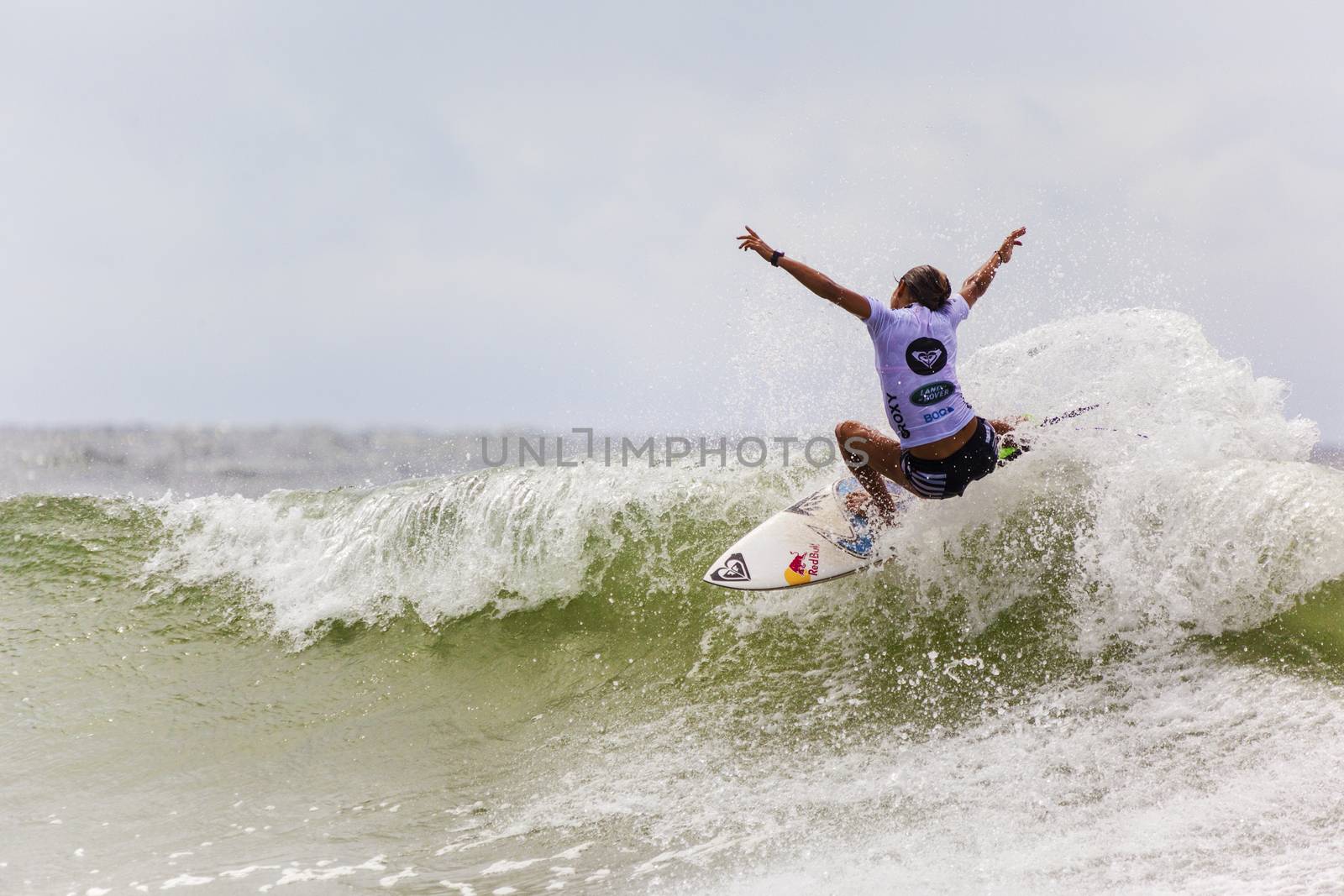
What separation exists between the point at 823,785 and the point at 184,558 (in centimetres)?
657

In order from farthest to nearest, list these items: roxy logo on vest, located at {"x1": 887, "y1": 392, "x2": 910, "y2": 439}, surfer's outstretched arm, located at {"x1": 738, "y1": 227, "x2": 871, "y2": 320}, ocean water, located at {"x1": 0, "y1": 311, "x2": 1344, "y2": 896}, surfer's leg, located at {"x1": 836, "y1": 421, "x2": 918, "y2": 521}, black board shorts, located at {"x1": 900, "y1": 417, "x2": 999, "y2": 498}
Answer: surfer's leg, located at {"x1": 836, "y1": 421, "x2": 918, "y2": 521}, black board shorts, located at {"x1": 900, "y1": 417, "x2": 999, "y2": 498}, roxy logo on vest, located at {"x1": 887, "y1": 392, "x2": 910, "y2": 439}, surfer's outstretched arm, located at {"x1": 738, "y1": 227, "x2": 871, "y2": 320}, ocean water, located at {"x1": 0, "y1": 311, "x2": 1344, "y2": 896}

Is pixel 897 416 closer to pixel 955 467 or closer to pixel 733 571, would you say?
pixel 955 467

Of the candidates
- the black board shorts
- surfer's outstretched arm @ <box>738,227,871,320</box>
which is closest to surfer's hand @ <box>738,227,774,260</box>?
surfer's outstretched arm @ <box>738,227,871,320</box>

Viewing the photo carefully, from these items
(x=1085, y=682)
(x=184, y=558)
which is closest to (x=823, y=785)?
(x=1085, y=682)

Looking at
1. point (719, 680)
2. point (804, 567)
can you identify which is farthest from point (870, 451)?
point (719, 680)

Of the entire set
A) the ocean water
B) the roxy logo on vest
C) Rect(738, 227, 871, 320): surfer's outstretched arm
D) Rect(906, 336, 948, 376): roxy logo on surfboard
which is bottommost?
the ocean water

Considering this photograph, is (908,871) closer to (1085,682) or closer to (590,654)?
(1085,682)

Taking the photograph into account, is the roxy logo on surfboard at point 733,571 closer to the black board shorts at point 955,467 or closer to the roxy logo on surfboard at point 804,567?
the roxy logo on surfboard at point 804,567

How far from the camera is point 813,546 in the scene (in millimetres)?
5605

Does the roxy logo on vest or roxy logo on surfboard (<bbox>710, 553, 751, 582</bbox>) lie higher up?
the roxy logo on vest

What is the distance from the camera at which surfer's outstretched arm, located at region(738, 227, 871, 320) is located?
431 cm

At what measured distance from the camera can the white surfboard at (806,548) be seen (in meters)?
5.51

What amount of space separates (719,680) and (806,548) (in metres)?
1.03

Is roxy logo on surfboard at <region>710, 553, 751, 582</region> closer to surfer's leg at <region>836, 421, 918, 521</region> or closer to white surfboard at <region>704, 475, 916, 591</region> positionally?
white surfboard at <region>704, 475, 916, 591</region>
